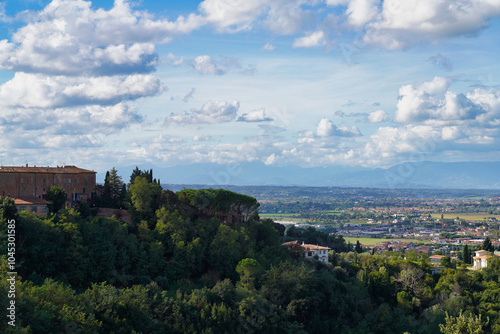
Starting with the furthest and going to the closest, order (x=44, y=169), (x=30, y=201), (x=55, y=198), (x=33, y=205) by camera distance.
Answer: (x=44, y=169) < (x=55, y=198) < (x=30, y=201) < (x=33, y=205)

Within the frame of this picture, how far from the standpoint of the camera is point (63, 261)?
33.7 meters

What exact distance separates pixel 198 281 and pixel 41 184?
1505 centimetres

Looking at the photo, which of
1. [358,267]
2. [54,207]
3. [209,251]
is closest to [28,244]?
[54,207]

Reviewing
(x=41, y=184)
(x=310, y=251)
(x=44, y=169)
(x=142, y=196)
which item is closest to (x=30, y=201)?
(x=41, y=184)

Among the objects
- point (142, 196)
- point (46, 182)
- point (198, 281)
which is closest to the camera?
point (198, 281)

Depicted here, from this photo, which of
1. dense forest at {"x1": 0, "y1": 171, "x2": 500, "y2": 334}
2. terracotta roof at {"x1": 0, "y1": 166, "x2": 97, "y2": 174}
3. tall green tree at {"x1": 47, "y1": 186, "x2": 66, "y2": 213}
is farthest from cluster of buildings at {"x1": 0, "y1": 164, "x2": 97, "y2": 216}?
dense forest at {"x1": 0, "y1": 171, "x2": 500, "y2": 334}

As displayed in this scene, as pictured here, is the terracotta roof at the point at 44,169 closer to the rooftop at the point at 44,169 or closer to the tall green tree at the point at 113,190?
the rooftop at the point at 44,169

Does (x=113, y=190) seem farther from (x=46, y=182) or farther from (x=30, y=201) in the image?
(x=30, y=201)

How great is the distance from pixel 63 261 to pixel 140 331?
28.4 ft

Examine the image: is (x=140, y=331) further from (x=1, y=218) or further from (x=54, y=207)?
(x=54, y=207)

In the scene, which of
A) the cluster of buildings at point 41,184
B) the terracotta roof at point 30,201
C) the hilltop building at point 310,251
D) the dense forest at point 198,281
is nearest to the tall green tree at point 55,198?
the dense forest at point 198,281

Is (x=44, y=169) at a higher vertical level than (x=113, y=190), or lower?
higher

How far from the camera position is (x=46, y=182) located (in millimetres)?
42781

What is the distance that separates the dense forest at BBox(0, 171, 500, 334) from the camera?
27703 mm
